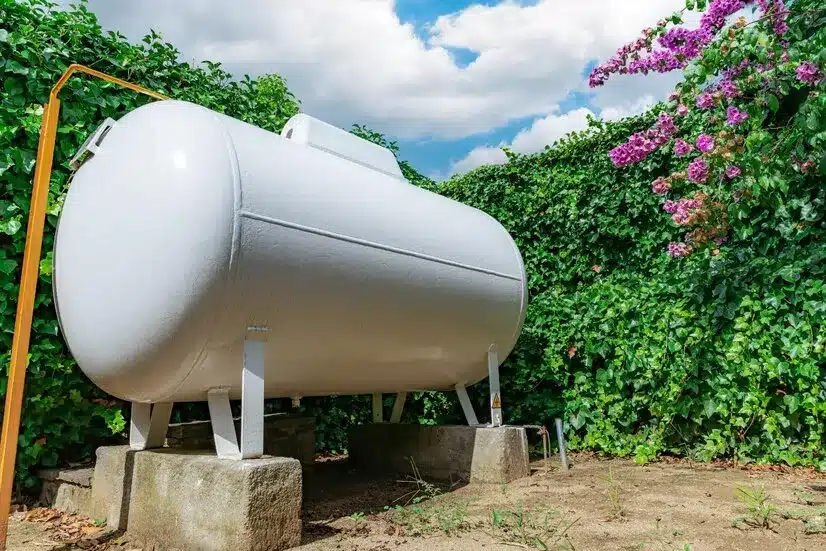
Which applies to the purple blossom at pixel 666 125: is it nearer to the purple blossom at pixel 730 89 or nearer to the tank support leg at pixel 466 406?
the purple blossom at pixel 730 89

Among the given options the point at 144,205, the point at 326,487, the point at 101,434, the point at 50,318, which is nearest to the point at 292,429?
the point at 326,487

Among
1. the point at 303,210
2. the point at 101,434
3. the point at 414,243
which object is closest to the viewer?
the point at 303,210

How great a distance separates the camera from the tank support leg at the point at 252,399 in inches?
103

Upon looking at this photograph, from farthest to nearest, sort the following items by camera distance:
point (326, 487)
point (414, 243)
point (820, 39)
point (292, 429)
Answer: point (292, 429), point (326, 487), point (414, 243), point (820, 39)

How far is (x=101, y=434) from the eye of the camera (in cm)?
367

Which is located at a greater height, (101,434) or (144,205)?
(144,205)

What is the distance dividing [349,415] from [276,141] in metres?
3.22

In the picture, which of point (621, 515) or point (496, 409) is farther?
point (496, 409)

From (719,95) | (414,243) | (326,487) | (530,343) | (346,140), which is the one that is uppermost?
(719,95)

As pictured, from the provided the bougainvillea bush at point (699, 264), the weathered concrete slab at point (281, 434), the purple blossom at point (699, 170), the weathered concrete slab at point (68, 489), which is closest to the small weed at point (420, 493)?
the weathered concrete slab at point (281, 434)

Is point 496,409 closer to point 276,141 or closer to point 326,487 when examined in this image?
point 326,487

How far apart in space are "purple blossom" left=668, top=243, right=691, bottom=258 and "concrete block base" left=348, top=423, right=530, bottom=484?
1999mm

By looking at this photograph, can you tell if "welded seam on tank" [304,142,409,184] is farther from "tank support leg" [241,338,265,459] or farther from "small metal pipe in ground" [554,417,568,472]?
"small metal pipe in ground" [554,417,568,472]

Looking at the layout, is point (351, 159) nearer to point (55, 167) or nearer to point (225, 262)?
point (225, 262)
